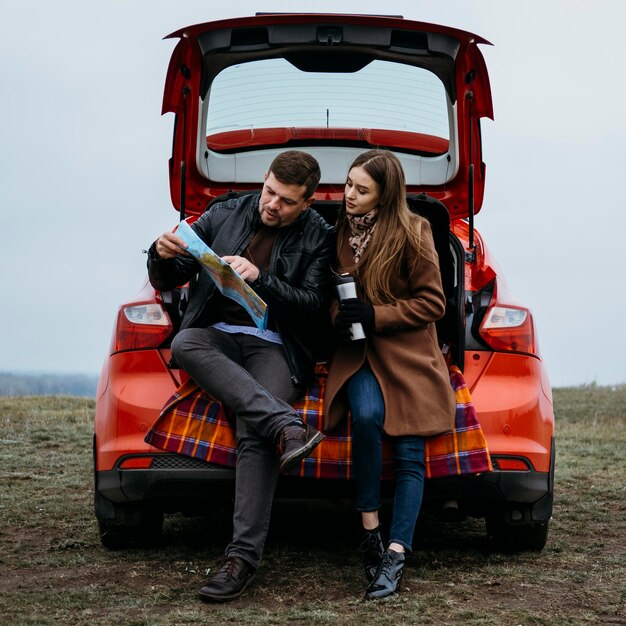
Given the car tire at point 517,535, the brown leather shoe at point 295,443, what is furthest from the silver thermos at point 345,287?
the car tire at point 517,535

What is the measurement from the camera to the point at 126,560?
4398 mm

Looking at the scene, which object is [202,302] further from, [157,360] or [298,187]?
[298,187]

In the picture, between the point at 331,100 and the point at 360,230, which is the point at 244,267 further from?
the point at 331,100

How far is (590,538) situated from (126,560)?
2177 millimetres

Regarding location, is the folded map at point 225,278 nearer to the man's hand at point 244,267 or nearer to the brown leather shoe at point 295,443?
the man's hand at point 244,267

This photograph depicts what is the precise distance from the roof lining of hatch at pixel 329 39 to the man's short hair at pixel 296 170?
0.75 m

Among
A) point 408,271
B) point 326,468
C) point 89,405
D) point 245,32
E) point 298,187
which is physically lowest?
point 89,405

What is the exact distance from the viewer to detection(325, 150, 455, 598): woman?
4.00 meters

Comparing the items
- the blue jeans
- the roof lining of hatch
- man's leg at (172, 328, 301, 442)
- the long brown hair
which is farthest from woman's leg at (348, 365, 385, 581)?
the roof lining of hatch

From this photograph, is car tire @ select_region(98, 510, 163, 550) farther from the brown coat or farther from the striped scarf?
the striped scarf

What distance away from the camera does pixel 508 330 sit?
4.33 metres

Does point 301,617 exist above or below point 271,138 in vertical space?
below

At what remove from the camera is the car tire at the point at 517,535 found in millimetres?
4461

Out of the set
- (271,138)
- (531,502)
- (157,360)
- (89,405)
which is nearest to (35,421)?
(89,405)
